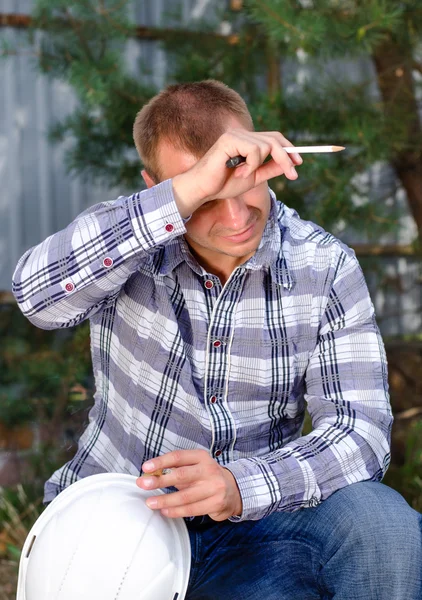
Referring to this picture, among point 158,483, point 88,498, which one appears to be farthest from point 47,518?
point 158,483

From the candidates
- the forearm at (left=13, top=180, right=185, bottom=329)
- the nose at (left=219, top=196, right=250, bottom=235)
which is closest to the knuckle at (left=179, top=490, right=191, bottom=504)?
the forearm at (left=13, top=180, right=185, bottom=329)

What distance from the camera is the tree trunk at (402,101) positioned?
3.61 metres

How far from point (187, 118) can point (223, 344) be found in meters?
0.56

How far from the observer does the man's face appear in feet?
6.59

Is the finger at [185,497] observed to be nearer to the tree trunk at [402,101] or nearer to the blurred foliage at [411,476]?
the blurred foliage at [411,476]

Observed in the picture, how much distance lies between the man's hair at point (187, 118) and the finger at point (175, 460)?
29.3 inches

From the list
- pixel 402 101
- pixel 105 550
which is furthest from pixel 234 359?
pixel 402 101

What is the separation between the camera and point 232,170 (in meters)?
1.84

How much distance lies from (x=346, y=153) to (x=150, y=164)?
1.55 meters

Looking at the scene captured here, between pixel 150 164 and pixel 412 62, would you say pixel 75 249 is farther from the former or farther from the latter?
pixel 412 62

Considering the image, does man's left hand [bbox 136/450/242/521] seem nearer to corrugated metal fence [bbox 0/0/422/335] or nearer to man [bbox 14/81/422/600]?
man [bbox 14/81/422/600]

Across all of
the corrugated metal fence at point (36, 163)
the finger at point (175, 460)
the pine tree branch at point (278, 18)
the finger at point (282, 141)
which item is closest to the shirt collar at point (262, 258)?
the finger at point (282, 141)

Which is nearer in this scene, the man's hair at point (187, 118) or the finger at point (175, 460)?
the finger at point (175, 460)

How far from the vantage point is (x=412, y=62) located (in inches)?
145
